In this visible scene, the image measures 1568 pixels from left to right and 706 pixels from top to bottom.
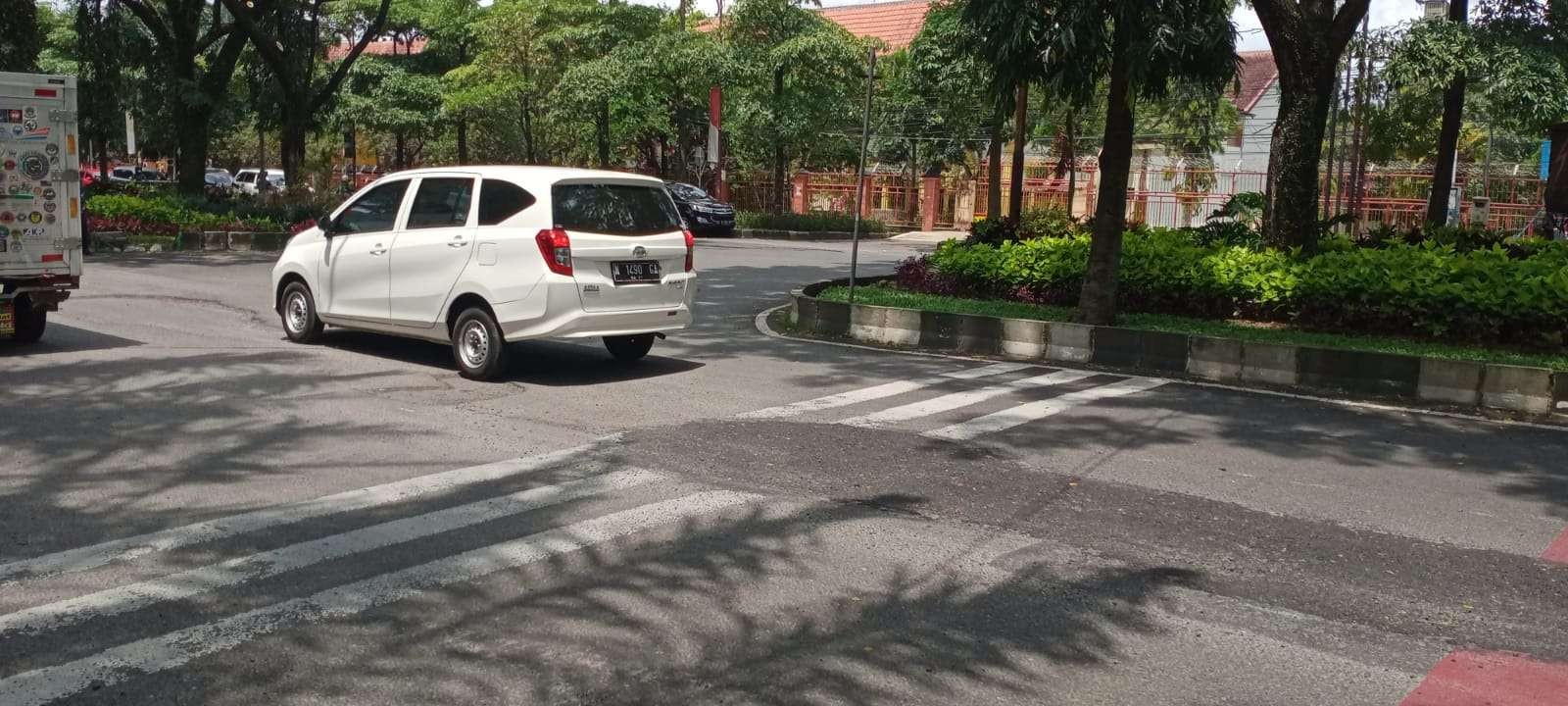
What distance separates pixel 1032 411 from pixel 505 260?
4.23 metres

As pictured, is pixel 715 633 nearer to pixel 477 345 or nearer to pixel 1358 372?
pixel 477 345

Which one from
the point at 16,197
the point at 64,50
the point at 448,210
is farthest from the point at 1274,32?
the point at 64,50

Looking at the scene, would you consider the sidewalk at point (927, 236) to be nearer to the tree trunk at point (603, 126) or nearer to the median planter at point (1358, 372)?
the tree trunk at point (603, 126)

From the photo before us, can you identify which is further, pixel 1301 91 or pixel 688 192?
pixel 688 192

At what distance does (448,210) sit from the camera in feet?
36.0

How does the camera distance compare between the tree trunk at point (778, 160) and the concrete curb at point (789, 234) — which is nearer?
the concrete curb at point (789, 234)

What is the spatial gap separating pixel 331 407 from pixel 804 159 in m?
33.5

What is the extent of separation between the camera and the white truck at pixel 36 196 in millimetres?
11344

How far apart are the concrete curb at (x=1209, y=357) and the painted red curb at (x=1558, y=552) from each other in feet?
13.3

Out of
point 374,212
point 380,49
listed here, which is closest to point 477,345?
point 374,212

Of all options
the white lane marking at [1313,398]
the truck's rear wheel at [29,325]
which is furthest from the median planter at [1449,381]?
the truck's rear wheel at [29,325]

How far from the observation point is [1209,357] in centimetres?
1191

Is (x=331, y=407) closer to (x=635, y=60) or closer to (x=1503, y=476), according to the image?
(x=1503, y=476)

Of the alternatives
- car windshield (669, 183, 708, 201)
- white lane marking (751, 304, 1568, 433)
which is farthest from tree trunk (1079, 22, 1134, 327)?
car windshield (669, 183, 708, 201)
